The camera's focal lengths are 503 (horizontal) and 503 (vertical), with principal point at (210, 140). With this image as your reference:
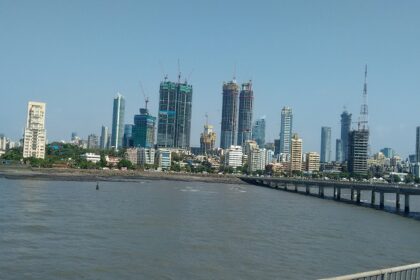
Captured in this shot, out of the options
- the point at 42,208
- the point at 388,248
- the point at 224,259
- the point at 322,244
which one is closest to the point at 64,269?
the point at 224,259

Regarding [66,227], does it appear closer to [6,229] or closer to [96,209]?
[6,229]

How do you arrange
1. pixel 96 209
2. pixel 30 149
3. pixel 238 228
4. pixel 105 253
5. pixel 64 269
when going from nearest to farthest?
pixel 64 269 < pixel 105 253 < pixel 238 228 < pixel 96 209 < pixel 30 149

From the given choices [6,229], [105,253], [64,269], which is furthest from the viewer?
[6,229]

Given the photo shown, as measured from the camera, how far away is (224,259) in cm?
2391

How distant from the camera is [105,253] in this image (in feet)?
78.3

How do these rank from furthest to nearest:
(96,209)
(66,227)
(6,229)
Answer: (96,209), (66,227), (6,229)

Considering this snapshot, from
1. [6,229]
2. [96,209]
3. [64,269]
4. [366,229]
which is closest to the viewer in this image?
[64,269]

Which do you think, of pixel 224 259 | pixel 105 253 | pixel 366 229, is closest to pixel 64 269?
pixel 105 253

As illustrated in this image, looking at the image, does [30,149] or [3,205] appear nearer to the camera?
[3,205]

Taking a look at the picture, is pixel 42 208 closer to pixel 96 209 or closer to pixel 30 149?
pixel 96 209

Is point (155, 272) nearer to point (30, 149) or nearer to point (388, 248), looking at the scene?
point (388, 248)

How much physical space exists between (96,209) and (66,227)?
1263 cm

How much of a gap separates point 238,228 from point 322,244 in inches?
279

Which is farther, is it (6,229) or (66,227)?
(66,227)
